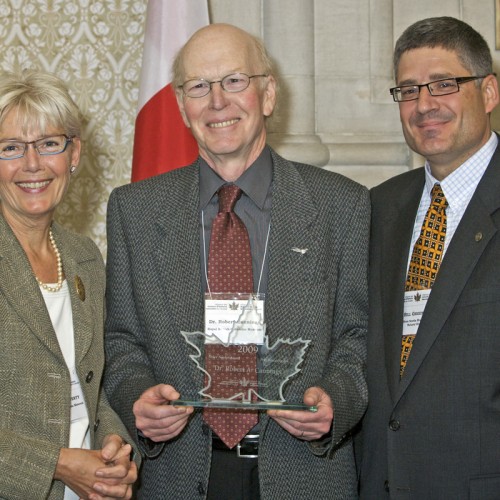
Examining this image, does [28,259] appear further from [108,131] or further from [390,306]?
[108,131]

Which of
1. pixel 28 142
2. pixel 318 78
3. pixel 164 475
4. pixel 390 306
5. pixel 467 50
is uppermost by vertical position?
pixel 318 78

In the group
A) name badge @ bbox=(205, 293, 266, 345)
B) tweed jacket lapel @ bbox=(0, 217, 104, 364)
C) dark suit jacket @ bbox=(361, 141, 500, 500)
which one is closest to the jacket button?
dark suit jacket @ bbox=(361, 141, 500, 500)

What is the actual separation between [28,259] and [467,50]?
1.68m

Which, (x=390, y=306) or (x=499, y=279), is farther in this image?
(x=390, y=306)

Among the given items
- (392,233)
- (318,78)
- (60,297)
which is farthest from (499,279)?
(318,78)

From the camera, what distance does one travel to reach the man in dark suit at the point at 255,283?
2.56 meters

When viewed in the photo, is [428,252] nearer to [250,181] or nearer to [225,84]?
[250,181]

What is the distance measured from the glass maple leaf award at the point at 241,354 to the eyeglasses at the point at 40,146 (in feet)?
2.91

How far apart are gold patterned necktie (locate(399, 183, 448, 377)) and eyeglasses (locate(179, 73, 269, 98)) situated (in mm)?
769

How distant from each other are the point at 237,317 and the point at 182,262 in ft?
1.45

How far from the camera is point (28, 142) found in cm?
274

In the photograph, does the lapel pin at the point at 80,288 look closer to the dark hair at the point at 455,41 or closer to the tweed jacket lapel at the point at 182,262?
the tweed jacket lapel at the point at 182,262

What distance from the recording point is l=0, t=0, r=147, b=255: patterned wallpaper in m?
4.73

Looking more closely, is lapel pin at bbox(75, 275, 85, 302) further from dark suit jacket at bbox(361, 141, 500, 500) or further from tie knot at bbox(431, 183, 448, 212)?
tie knot at bbox(431, 183, 448, 212)
